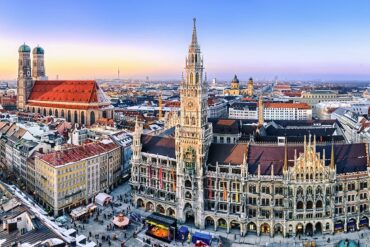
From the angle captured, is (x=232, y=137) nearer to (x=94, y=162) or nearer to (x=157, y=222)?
(x=94, y=162)

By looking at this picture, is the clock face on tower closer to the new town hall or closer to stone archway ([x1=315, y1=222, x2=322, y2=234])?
the new town hall

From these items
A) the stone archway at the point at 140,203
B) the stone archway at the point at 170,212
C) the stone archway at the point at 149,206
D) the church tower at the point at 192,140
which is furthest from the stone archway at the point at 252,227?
the stone archway at the point at 140,203

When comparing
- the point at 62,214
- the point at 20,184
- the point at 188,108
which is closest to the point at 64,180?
the point at 62,214

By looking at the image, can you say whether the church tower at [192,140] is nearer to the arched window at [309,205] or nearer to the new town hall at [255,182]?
the new town hall at [255,182]

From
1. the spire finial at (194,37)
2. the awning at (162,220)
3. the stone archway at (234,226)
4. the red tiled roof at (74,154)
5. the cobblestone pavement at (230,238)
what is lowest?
the cobblestone pavement at (230,238)

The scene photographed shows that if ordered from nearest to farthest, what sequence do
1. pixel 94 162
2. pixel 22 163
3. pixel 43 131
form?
pixel 94 162 → pixel 22 163 → pixel 43 131

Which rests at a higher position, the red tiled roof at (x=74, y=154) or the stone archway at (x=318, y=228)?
the red tiled roof at (x=74, y=154)
